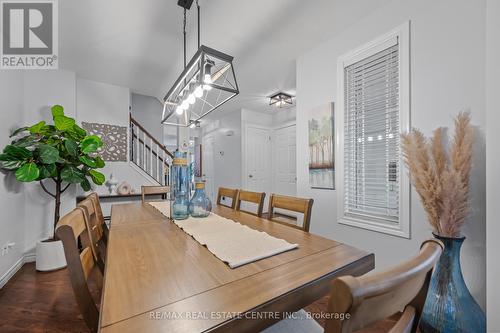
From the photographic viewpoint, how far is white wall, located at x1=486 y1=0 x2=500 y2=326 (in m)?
1.20

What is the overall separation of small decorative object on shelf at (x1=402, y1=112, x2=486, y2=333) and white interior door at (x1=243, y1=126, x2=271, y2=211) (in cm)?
373

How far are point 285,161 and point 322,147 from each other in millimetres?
2637

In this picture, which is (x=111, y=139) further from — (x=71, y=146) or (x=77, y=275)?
(x=77, y=275)

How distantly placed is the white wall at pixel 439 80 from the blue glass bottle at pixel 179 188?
163 centimetres

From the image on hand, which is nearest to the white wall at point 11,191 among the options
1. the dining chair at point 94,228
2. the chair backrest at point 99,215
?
the chair backrest at point 99,215

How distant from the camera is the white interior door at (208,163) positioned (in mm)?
6379

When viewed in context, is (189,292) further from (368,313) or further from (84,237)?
(84,237)

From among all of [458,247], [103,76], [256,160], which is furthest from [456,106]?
[103,76]

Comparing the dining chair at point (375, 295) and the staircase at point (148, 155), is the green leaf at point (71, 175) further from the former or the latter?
the dining chair at point (375, 295)

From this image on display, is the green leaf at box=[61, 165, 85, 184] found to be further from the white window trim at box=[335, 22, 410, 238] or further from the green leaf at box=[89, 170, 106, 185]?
the white window trim at box=[335, 22, 410, 238]

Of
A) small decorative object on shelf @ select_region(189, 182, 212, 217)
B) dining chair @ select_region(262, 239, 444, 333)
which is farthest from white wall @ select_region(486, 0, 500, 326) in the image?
small decorative object on shelf @ select_region(189, 182, 212, 217)

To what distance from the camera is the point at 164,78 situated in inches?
134

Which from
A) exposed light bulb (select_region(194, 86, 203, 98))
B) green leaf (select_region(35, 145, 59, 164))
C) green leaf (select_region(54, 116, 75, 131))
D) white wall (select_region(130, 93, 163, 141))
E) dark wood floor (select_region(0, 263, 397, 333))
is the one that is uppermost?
white wall (select_region(130, 93, 163, 141))

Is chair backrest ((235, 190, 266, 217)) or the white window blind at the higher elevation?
the white window blind
